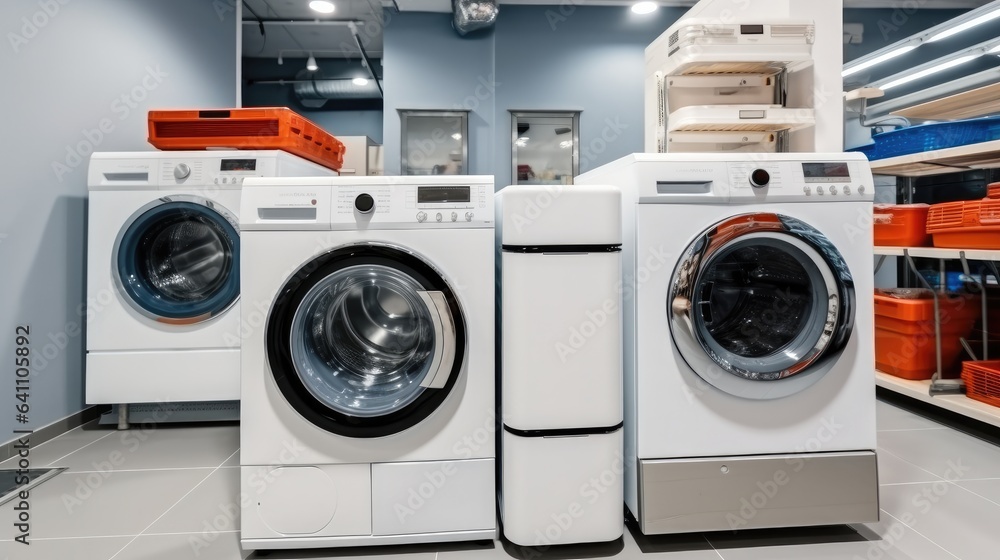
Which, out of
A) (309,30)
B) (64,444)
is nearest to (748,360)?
(64,444)

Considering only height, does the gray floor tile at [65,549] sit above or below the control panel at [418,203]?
below

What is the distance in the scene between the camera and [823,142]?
196cm

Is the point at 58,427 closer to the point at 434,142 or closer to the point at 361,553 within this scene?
the point at 361,553

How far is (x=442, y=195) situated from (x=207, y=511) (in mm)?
1233

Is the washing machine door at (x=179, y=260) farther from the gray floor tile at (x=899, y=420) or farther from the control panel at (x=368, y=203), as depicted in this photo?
the gray floor tile at (x=899, y=420)

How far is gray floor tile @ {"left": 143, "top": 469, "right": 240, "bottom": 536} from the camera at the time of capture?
1602 mm

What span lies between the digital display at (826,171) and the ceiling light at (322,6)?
4631 mm

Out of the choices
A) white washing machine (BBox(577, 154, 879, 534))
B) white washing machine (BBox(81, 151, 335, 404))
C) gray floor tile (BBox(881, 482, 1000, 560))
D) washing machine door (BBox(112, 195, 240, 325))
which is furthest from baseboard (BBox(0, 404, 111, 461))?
gray floor tile (BBox(881, 482, 1000, 560))

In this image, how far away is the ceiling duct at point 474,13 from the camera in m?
4.38

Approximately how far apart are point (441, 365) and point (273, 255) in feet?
1.76

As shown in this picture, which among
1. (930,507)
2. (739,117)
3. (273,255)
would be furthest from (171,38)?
(930,507)

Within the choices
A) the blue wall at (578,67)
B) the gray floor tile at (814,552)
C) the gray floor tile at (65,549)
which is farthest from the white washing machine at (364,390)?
the blue wall at (578,67)

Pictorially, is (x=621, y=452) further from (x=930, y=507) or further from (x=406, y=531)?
(x=930, y=507)

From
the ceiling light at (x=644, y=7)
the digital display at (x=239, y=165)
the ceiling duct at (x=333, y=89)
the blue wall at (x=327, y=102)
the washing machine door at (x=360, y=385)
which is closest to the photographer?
the washing machine door at (x=360, y=385)
